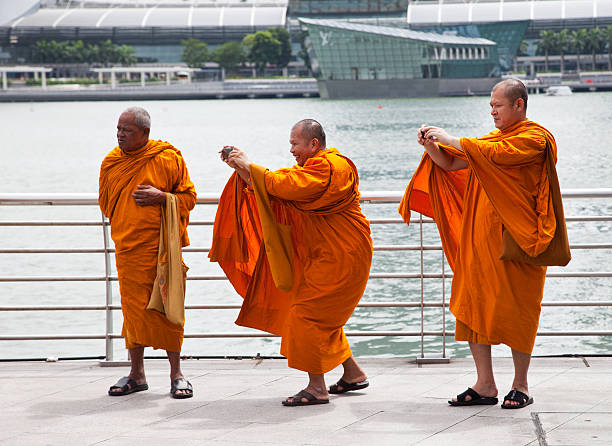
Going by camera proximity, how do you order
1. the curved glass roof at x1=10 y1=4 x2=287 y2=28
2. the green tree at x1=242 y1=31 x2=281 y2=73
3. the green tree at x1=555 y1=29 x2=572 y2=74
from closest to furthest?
the green tree at x1=555 y1=29 x2=572 y2=74, the green tree at x1=242 y1=31 x2=281 y2=73, the curved glass roof at x1=10 y1=4 x2=287 y2=28

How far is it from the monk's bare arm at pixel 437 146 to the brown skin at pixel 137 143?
1149 millimetres

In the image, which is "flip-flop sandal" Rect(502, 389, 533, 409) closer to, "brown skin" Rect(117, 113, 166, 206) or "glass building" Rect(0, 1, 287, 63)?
"brown skin" Rect(117, 113, 166, 206)

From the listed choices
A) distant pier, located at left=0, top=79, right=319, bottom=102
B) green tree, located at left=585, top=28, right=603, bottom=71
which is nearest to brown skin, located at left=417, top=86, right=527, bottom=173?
distant pier, located at left=0, top=79, right=319, bottom=102

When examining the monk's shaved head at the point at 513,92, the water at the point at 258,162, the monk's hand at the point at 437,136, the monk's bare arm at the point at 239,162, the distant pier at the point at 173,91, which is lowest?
the water at the point at 258,162

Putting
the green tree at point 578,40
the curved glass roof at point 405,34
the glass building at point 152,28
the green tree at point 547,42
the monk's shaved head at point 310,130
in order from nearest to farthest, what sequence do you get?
the monk's shaved head at point 310,130, the curved glass roof at point 405,34, the green tree at point 578,40, the green tree at point 547,42, the glass building at point 152,28

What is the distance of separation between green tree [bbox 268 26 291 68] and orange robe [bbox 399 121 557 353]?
94447 mm

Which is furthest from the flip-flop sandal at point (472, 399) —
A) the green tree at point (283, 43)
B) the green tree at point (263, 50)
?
the green tree at point (283, 43)

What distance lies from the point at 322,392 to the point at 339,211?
0.78 meters

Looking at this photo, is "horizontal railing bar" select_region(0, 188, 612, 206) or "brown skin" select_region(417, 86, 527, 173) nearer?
"brown skin" select_region(417, 86, 527, 173)

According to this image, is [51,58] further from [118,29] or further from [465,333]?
[465,333]

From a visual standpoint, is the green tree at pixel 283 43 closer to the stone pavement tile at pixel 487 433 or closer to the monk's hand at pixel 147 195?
the monk's hand at pixel 147 195

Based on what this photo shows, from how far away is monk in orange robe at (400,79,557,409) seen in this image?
12.1 ft

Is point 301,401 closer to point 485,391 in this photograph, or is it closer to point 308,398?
point 308,398

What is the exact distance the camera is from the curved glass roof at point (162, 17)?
337ft
